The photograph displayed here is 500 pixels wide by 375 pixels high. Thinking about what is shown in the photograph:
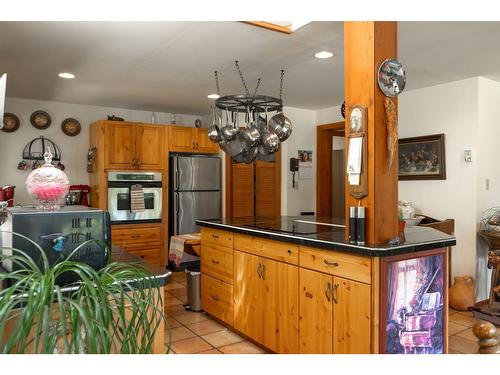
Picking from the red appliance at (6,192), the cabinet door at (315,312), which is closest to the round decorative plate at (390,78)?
the cabinet door at (315,312)

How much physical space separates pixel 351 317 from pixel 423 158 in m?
2.87

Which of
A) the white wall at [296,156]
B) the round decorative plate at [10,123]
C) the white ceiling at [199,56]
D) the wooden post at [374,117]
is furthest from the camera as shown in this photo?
the white wall at [296,156]

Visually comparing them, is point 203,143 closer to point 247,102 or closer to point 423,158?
point 247,102

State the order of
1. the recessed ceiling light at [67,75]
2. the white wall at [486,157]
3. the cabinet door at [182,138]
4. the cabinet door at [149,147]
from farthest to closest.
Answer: the cabinet door at [182,138] → the cabinet door at [149,147] → the white wall at [486,157] → the recessed ceiling light at [67,75]

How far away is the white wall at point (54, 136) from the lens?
16.5 ft

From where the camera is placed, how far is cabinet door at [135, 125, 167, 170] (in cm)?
542

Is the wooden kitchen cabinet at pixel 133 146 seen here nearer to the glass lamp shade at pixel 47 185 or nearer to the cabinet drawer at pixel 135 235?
the cabinet drawer at pixel 135 235

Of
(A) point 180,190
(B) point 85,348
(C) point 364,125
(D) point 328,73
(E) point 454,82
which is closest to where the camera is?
(B) point 85,348

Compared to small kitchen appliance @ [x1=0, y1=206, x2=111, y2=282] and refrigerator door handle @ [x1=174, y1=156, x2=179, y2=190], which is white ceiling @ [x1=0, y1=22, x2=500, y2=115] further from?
small kitchen appliance @ [x1=0, y1=206, x2=111, y2=282]

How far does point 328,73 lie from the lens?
3916 mm

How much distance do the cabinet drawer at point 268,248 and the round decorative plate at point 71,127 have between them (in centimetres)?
337
